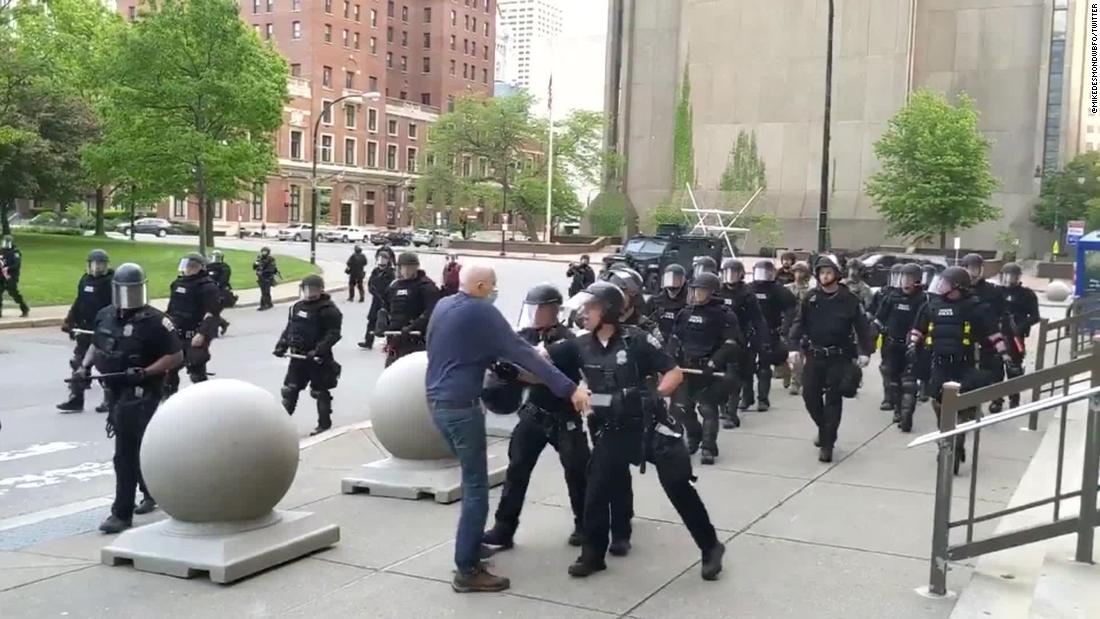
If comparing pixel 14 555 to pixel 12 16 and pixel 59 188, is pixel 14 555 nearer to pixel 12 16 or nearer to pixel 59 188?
pixel 12 16

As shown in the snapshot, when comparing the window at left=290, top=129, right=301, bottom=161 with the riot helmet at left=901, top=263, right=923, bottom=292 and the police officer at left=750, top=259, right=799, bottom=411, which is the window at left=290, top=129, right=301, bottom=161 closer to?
the police officer at left=750, top=259, right=799, bottom=411

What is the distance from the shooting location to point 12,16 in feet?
88.4

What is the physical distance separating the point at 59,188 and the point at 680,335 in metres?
45.3

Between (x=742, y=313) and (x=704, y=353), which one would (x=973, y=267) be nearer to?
(x=742, y=313)

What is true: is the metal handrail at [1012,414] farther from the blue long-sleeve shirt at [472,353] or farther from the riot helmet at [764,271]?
the riot helmet at [764,271]

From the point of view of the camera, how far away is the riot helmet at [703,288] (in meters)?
9.85

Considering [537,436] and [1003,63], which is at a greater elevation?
[1003,63]

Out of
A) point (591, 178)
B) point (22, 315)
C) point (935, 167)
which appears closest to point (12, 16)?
point (22, 315)

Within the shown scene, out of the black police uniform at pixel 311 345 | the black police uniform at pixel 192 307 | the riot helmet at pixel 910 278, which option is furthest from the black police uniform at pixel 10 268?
the riot helmet at pixel 910 278

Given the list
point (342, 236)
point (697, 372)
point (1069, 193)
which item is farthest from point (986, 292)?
point (342, 236)

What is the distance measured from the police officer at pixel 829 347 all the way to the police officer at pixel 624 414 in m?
4.07

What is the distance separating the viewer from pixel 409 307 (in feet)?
43.2

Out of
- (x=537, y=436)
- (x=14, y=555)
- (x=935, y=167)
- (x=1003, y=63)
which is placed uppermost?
(x=1003, y=63)

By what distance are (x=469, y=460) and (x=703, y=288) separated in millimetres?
4462
